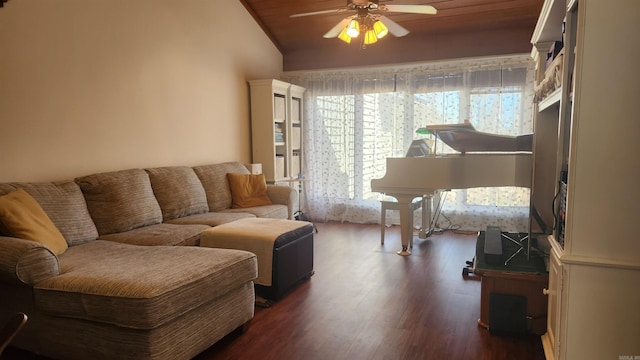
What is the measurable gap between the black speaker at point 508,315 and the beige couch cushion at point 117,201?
2.64 m

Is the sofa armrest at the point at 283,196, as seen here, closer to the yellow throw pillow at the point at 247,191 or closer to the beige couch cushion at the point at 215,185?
the yellow throw pillow at the point at 247,191

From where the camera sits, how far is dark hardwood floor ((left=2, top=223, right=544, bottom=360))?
2250 mm

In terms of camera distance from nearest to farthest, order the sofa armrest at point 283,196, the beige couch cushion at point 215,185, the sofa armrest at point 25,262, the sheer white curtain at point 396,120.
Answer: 1. the sofa armrest at point 25,262
2. the beige couch cushion at point 215,185
3. the sofa armrest at point 283,196
4. the sheer white curtain at point 396,120

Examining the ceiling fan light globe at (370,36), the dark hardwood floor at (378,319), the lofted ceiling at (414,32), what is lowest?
the dark hardwood floor at (378,319)

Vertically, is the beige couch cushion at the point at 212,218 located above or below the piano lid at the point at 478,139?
below

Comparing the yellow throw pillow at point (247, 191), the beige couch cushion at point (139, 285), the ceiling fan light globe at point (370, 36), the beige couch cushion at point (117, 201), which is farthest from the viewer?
the yellow throw pillow at point (247, 191)

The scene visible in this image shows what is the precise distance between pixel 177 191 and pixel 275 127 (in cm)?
204

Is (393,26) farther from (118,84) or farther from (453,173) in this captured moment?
(118,84)

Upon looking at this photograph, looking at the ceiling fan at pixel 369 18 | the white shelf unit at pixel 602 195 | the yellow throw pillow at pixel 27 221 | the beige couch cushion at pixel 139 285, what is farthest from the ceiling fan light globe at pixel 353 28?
the yellow throw pillow at pixel 27 221

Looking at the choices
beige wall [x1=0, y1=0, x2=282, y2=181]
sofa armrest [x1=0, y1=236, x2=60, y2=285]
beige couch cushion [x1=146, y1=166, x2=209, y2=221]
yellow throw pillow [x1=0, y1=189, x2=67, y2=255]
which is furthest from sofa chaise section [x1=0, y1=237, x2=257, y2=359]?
beige couch cushion [x1=146, y1=166, x2=209, y2=221]

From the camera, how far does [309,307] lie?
2850mm

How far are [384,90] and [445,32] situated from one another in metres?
1.03

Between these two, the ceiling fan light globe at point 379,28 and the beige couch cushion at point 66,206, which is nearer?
the beige couch cushion at point 66,206

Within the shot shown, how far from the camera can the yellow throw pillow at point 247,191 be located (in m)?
4.42
